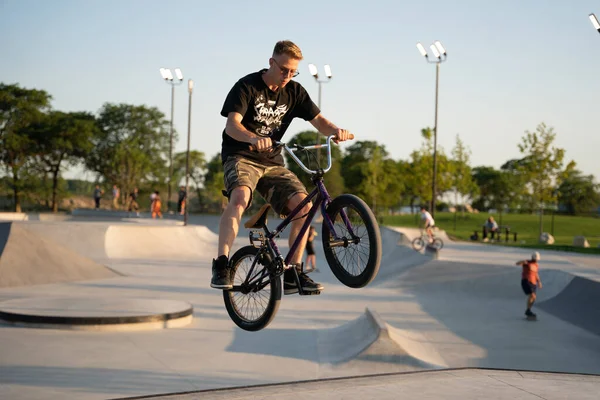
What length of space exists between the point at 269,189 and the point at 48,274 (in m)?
22.8

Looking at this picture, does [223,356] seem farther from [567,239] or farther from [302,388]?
[567,239]

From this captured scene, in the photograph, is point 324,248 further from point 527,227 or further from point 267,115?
point 527,227

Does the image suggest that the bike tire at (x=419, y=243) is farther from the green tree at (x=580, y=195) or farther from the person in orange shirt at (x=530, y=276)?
the green tree at (x=580, y=195)

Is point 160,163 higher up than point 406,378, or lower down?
higher up

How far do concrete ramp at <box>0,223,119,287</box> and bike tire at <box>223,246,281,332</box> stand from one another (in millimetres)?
19805

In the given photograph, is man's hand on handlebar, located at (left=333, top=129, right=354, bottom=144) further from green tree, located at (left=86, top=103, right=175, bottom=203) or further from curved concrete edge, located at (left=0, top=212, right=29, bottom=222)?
green tree, located at (left=86, top=103, right=175, bottom=203)

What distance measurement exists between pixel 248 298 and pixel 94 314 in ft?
45.7

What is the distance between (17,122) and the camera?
77.3 m

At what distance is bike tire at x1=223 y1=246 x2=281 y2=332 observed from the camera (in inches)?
246

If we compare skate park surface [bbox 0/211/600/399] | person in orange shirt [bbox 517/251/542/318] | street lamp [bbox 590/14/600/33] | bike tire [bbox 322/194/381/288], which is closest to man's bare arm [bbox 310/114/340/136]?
bike tire [bbox 322/194/381/288]

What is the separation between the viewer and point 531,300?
79.4 feet

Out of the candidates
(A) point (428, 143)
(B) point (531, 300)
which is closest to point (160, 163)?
(A) point (428, 143)

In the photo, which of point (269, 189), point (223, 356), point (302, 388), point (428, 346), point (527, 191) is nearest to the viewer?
point (269, 189)

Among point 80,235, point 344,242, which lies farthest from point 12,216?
point 344,242
